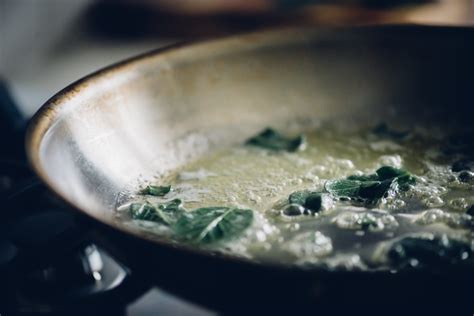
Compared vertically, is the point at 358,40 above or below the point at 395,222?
above

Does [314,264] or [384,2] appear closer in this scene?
[314,264]

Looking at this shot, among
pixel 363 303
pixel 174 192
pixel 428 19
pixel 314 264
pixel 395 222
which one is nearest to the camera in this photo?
pixel 363 303

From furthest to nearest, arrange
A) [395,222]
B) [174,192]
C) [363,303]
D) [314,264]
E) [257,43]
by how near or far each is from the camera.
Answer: [257,43] → [174,192] → [395,222] → [314,264] → [363,303]

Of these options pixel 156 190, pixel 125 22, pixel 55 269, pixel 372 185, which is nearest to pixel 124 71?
pixel 156 190

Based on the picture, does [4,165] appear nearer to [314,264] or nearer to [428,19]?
[314,264]

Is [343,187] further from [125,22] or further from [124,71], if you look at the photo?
[125,22]

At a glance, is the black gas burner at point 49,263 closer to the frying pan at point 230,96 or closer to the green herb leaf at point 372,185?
the frying pan at point 230,96

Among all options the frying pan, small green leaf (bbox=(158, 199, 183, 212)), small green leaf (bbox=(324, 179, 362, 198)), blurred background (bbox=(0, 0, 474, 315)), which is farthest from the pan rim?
blurred background (bbox=(0, 0, 474, 315))

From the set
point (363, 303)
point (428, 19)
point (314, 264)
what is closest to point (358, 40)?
point (314, 264)
